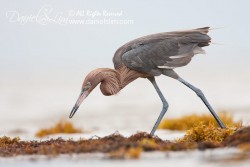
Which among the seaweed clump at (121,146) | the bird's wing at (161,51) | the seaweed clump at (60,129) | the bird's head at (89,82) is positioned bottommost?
the seaweed clump at (121,146)

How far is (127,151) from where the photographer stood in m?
9.72

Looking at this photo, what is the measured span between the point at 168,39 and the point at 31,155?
→ 5.05 metres

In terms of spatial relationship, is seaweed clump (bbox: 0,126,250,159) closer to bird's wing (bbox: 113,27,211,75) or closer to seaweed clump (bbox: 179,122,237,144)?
seaweed clump (bbox: 179,122,237,144)

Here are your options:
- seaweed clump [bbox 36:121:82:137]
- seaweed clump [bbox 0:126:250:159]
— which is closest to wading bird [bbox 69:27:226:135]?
seaweed clump [bbox 0:126:250:159]

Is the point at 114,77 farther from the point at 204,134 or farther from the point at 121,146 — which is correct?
the point at 121,146

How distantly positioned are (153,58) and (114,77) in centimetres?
90

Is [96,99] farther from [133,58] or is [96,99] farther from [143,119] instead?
[133,58]

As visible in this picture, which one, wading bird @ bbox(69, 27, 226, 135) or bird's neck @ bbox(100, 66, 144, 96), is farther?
bird's neck @ bbox(100, 66, 144, 96)

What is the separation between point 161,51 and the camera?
48.2ft

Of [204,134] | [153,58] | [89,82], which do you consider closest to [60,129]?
[89,82]

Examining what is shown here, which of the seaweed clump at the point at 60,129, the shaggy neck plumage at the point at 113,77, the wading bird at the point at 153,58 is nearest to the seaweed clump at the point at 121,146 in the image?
the wading bird at the point at 153,58

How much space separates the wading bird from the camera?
14625 mm

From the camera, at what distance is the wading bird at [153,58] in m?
14.6

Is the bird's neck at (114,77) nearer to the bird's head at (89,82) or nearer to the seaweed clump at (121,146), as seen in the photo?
the bird's head at (89,82)
